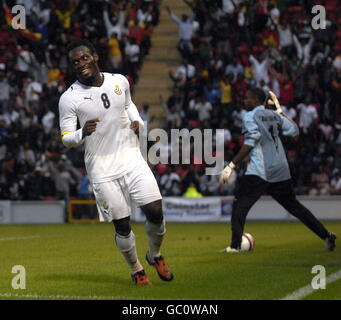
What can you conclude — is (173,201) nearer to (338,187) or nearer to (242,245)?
(338,187)

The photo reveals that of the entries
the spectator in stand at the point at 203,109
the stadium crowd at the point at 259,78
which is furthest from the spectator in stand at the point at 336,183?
the spectator in stand at the point at 203,109

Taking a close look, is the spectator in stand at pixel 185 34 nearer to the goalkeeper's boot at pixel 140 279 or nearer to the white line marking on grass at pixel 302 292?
the white line marking on grass at pixel 302 292

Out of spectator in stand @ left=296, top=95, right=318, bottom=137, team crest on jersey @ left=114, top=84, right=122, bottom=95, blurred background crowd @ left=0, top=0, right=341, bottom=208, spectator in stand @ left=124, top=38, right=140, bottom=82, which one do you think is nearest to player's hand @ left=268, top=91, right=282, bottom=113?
team crest on jersey @ left=114, top=84, right=122, bottom=95

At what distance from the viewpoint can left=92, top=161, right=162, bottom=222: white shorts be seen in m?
9.20

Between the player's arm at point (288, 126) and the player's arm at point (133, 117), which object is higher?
the player's arm at point (133, 117)

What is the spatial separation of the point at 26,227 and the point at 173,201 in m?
4.01

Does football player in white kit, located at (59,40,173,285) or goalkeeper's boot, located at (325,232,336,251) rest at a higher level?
football player in white kit, located at (59,40,173,285)

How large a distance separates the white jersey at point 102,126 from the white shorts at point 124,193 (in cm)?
7

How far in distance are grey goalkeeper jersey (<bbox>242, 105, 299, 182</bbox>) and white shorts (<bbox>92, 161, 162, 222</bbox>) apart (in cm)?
379

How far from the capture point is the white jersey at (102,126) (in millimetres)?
9250

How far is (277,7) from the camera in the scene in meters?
27.3

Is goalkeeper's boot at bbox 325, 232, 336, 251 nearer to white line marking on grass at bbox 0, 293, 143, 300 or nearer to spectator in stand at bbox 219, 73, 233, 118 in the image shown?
white line marking on grass at bbox 0, 293, 143, 300

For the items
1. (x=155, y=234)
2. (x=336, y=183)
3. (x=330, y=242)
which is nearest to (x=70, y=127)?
(x=155, y=234)
